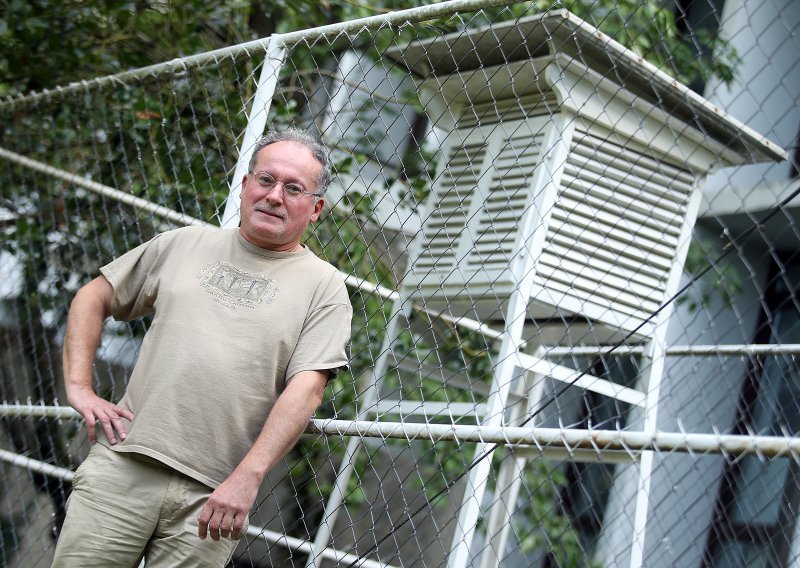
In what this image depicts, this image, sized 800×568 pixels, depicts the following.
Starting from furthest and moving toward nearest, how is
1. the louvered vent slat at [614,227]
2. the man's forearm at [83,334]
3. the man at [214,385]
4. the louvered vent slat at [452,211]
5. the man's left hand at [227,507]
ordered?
the louvered vent slat at [452,211] < the louvered vent slat at [614,227] < the man's forearm at [83,334] < the man at [214,385] < the man's left hand at [227,507]

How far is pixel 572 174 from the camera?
366 centimetres

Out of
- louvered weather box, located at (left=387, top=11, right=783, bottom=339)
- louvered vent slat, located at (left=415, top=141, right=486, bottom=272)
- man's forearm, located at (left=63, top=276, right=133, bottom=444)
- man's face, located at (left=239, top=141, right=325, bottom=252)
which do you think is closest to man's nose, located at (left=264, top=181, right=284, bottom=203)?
man's face, located at (left=239, top=141, right=325, bottom=252)

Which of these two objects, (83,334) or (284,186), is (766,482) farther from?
(83,334)

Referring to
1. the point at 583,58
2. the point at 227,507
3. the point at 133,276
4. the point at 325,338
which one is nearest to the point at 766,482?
the point at 583,58

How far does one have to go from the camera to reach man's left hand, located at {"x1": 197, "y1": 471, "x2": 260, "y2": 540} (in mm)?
2223

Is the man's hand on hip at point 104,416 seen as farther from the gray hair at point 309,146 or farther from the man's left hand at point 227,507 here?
the gray hair at point 309,146

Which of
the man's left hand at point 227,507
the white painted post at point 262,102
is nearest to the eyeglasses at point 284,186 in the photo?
the white painted post at point 262,102

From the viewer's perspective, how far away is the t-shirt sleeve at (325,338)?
2406 millimetres

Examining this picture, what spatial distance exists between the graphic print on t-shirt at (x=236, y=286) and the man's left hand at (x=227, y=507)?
1.38 ft

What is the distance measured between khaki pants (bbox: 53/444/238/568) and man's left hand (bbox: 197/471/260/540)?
4.9 inches

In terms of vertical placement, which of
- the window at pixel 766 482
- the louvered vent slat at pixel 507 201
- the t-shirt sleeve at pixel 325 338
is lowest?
the window at pixel 766 482

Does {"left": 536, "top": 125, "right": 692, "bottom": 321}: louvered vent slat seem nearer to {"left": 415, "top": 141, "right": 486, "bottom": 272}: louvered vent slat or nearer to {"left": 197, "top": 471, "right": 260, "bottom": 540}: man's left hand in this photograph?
{"left": 415, "top": 141, "right": 486, "bottom": 272}: louvered vent slat

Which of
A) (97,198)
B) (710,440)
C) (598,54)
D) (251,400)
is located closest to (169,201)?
(97,198)

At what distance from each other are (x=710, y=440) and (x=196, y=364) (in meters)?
1.10
